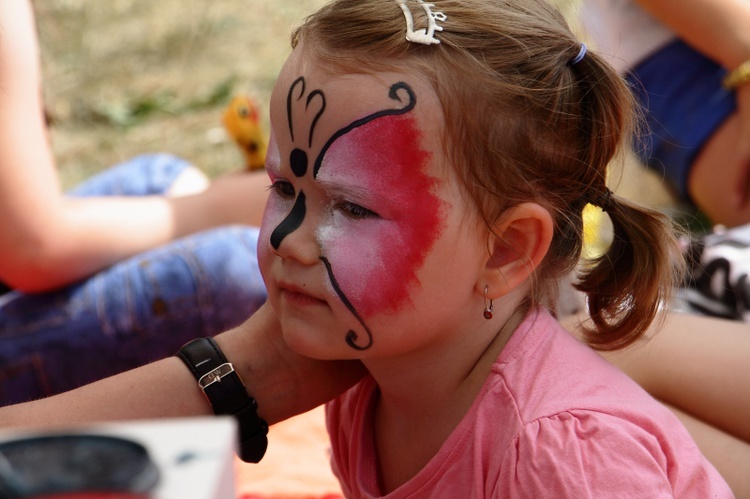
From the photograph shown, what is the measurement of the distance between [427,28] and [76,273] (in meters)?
1.18

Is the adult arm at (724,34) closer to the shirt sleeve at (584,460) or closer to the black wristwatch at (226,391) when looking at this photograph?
the shirt sleeve at (584,460)

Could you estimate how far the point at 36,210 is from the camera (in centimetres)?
192

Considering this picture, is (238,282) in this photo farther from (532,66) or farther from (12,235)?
(532,66)

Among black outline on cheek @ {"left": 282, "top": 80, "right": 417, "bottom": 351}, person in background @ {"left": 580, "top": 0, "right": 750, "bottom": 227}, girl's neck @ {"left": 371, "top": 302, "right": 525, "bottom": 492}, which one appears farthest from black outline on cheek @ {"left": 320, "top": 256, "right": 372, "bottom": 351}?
person in background @ {"left": 580, "top": 0, "right": 750, "bottom": 227}

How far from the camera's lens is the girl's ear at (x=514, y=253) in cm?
125

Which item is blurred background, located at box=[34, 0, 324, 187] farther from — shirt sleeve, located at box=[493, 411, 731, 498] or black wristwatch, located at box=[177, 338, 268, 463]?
shirt sleeve, located at box=[493, 411, 731, 498]

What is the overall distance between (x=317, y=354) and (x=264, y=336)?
0.59 feet

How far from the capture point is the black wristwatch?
134 centimetres

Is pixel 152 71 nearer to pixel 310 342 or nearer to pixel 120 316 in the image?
pixel 120 316

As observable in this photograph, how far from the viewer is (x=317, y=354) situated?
125cm

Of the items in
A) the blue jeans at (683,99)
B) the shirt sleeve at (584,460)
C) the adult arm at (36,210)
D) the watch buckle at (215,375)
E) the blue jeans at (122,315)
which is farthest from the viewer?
the blue jeans at (683,99)

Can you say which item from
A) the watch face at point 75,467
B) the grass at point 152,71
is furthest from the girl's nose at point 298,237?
the grass at point 152,71

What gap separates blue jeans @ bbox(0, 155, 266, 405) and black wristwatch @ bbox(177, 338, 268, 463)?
69cm

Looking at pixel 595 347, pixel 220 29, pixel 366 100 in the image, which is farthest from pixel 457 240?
pixel 220 29
